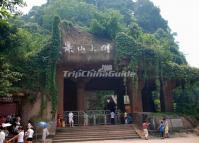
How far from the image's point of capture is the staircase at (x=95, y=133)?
1775 cm

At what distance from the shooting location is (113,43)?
23031mm

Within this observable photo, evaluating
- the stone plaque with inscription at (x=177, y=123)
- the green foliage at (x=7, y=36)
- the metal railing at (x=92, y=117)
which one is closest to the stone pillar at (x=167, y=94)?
the stone plaque with inscription at (x=177, y=123)

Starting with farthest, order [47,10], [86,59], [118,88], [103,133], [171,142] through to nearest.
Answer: [47,10], [118,88], [86,59], [103,133], [171,142]

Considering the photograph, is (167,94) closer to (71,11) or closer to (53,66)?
(53,66)

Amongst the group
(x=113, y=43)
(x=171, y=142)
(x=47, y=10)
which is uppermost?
(x=47, y=10)

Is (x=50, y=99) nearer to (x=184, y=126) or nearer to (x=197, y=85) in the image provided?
(x=184, y=126)

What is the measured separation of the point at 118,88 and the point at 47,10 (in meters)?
24.0

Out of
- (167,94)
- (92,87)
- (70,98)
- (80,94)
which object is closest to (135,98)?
(167,94)

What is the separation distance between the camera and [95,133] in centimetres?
1861

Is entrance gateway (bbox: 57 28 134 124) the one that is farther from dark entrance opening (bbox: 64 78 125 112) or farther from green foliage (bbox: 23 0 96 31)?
green foliage (bbox: 23 0 96 31)

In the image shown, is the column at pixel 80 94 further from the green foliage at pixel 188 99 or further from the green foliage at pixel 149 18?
the green foliage at pixel 149 18

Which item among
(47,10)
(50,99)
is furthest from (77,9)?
(50,99)

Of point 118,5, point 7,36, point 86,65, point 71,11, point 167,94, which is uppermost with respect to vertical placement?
point 118,5

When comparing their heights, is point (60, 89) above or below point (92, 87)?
below
